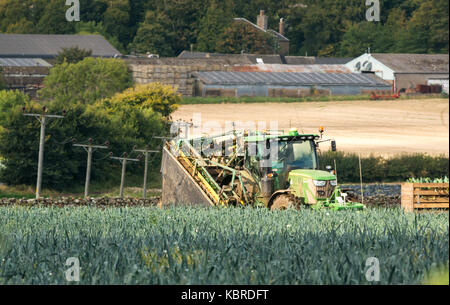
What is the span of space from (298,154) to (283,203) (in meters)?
1.49

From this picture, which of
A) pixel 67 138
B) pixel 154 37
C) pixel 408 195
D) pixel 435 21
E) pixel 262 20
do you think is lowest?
pixel 408 195

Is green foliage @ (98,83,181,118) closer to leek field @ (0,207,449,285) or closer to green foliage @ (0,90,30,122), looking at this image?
green foliage @ (0,90,30,122)

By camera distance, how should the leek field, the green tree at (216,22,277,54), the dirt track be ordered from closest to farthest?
the leek field < the dirt track < the green tree at (216,22,277,54)

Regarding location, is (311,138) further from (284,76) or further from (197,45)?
(197,45)

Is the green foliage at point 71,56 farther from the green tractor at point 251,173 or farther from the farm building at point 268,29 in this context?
the green tractor at point 251,173

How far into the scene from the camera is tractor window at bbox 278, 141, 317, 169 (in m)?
22.1

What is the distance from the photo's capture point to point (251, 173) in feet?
74.3

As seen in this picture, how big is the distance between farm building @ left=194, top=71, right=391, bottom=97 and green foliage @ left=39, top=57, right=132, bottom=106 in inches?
511

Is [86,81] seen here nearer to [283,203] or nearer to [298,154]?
[298,154]

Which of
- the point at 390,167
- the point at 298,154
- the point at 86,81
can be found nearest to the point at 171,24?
the point at 86,81

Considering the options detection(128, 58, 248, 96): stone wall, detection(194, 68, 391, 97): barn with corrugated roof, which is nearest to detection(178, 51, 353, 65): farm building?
detection(128, 58, 248, 96): stone wall

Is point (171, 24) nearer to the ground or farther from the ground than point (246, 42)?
farther from the ground

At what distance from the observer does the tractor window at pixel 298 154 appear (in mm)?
22078
